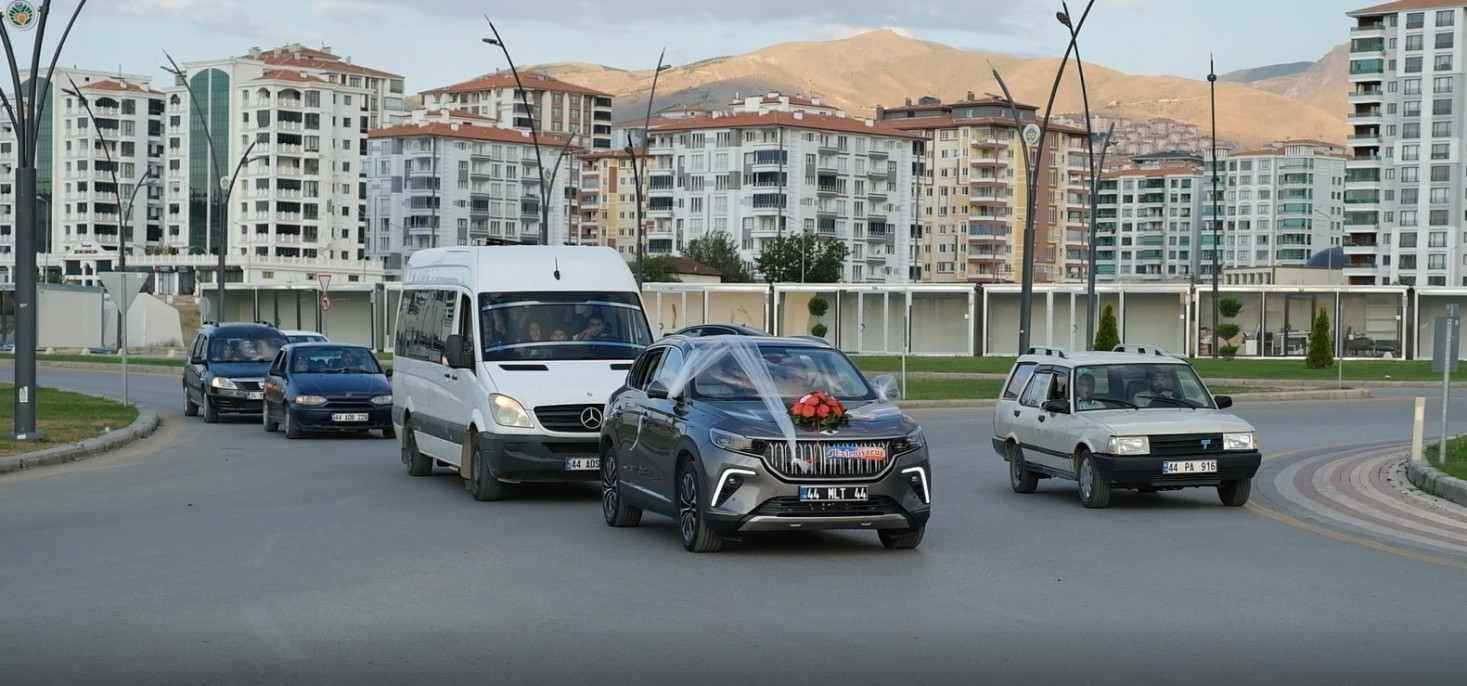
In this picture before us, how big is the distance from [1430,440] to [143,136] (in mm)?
184487

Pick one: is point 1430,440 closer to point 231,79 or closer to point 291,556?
point 291,556

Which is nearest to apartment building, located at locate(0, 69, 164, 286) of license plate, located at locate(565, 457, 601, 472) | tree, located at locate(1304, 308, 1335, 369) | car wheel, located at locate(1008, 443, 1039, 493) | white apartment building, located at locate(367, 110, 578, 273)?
white apartment building, located at locate(367, 110, 578, 273)

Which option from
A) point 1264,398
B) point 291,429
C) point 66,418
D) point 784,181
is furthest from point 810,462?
point 784,181

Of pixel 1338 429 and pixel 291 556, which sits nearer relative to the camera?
pixel 291 556

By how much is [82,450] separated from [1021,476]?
1201 cm

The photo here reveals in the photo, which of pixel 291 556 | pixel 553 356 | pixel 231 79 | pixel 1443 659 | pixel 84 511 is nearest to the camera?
pixel 1443 659

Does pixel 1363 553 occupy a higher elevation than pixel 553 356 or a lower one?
lower

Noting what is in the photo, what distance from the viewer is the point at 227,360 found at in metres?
32.0

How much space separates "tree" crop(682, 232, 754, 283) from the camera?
→ 15225cm

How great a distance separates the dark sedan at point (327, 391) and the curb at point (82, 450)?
212 centimetres

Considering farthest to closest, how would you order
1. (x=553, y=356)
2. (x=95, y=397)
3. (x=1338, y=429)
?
(x=95, y=397), (x=1338, y=429), (x=553, y=356)

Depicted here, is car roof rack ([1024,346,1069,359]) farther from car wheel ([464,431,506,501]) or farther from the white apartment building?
the white apartment building

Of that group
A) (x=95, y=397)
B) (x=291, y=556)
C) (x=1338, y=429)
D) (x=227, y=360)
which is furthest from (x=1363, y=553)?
(x=95, y=397)

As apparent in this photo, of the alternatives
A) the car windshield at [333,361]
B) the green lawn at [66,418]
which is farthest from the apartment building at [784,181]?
the car windshield at [333,361]
